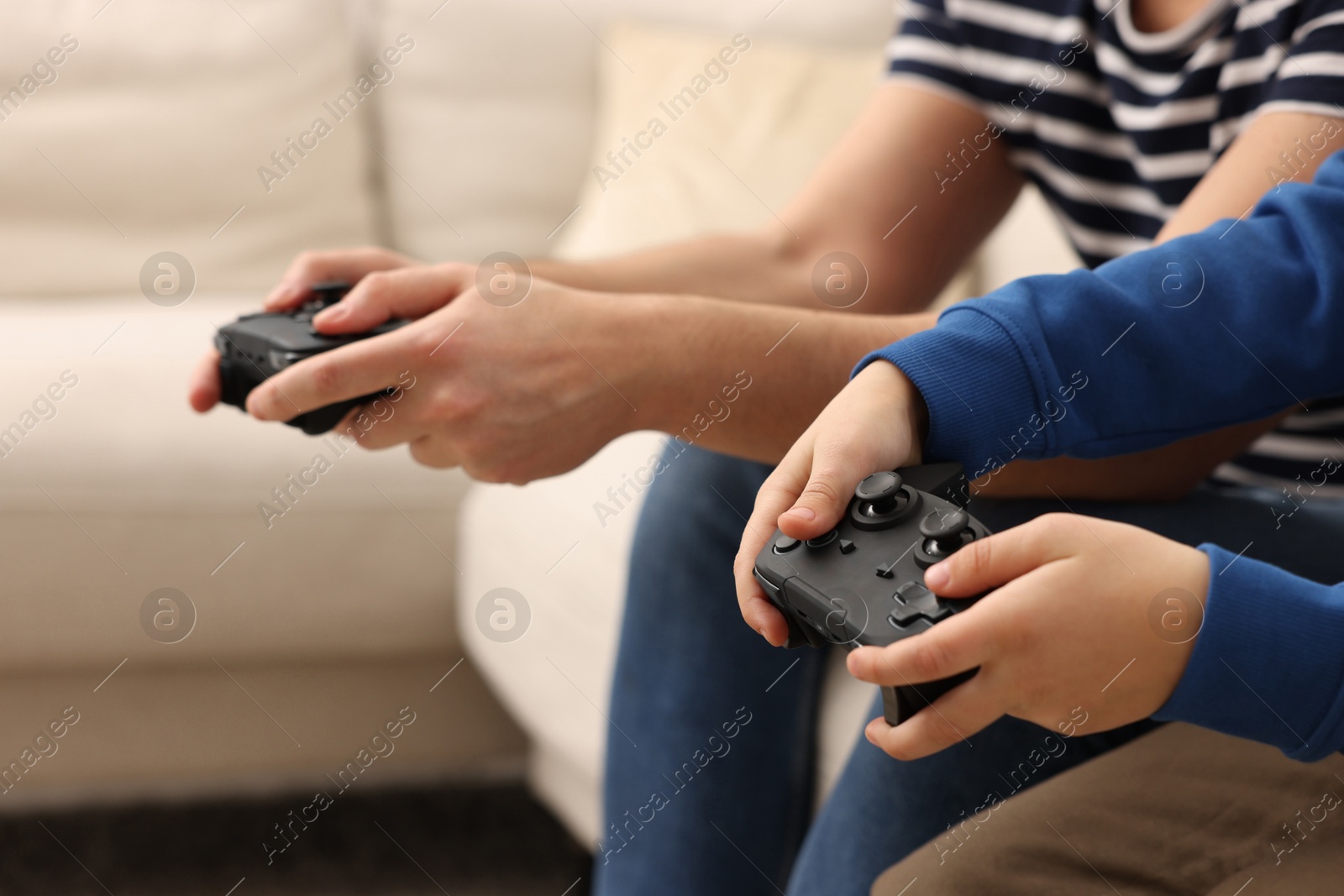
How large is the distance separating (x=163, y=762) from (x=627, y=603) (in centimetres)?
57

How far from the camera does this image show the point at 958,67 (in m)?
0.73

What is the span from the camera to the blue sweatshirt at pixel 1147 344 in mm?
436

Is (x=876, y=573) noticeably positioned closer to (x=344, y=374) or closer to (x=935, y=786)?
(x=935, y=786)

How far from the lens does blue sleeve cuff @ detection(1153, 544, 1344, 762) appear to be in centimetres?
35

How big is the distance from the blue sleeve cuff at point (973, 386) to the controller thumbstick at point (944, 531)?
0.09 meters

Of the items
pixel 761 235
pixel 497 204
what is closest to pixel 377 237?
pixel 497 204

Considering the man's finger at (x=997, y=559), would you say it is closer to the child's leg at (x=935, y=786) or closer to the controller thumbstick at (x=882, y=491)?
the controller thumbstick at (x=882, y=491)

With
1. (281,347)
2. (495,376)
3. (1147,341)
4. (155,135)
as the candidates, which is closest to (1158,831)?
(1147,341)

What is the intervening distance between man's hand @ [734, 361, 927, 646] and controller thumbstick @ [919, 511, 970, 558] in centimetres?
4

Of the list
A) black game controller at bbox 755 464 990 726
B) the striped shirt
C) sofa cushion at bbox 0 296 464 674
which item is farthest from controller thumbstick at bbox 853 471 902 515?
sofa cushion at bbox 0 296 464 674

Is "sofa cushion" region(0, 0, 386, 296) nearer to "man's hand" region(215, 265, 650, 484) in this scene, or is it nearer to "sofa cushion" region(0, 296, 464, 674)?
"sofa cushion" region(0, 296, 464, 674)

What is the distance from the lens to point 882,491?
37 cm

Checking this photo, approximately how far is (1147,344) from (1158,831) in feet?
0.64

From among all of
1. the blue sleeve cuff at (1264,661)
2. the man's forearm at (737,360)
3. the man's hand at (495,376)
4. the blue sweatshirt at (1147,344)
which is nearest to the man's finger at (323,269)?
the man's hand at (495,376)
